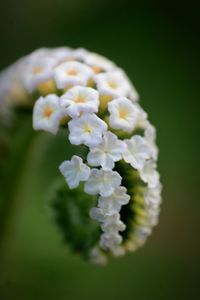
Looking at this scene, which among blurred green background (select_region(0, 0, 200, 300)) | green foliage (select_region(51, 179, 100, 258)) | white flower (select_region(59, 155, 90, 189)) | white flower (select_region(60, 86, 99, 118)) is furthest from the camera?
blurred green background (select_region(0, 0, 200, 300))

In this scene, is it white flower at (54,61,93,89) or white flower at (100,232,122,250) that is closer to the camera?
white flower at (100,232,122,250)

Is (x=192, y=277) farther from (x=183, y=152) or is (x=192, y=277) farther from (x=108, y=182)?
(x=108, y=182)

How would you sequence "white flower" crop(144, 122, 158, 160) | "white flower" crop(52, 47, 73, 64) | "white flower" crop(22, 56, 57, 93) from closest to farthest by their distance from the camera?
"white flower" crop(144, 122, 158, 160) < "white flower" crop(22, 56, 57, 93) < "white flower" crop(52, 47, 73, 64)

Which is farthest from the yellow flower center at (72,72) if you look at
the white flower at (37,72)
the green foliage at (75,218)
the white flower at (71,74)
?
the green foliage at (75,218)

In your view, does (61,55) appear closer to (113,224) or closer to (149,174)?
(149,174)

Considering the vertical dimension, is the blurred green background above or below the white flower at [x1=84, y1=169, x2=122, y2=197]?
above

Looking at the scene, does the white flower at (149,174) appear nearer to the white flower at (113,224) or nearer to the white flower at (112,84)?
the white flower at (113,224)

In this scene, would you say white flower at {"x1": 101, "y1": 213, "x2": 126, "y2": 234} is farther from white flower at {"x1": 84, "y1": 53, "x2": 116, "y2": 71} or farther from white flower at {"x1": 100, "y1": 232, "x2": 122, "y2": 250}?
white flower at {"x1": 84, "y1": 53, "x2": 116, "y2": 71}

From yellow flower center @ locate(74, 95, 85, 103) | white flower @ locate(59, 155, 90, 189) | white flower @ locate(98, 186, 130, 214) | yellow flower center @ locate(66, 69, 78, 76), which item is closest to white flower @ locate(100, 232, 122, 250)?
white flower @ locate(98, 186, 130, 214)

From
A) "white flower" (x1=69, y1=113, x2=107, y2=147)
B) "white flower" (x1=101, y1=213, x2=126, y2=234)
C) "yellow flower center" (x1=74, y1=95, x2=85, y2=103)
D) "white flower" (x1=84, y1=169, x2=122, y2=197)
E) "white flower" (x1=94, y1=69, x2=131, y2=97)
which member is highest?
"white flower" (x1=94, y1=69, x2=131, y2=97)
